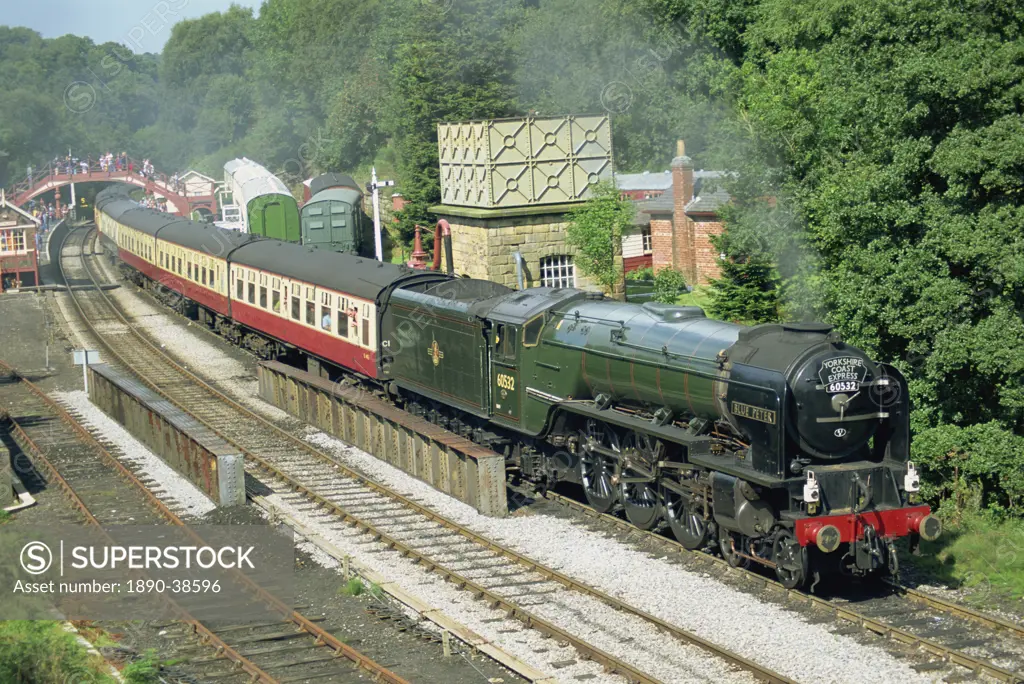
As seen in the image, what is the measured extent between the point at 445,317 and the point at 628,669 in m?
10.5

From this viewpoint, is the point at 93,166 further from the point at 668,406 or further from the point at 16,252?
the point at 668,406

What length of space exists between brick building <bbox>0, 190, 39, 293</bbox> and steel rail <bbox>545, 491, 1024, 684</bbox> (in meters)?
40.2

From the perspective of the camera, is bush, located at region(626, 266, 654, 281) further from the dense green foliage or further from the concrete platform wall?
the concrete platform wall

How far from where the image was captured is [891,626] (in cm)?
1280

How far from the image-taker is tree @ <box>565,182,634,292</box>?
31.9 meters

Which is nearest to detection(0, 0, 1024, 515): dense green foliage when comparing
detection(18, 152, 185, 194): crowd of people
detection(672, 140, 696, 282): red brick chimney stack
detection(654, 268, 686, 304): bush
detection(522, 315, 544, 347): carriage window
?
detection(672, 140, 696, 282): red brick chimney stack

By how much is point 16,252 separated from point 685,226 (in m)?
28.7

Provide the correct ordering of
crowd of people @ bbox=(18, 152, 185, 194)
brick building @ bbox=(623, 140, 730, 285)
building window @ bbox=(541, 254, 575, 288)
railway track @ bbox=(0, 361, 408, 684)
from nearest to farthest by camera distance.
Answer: railway track @ bbox=(0, 361, 408, 684)
building window @ bbox=(541, 254, 575, 288)
brick building @ bbox=(623, 140, 730, 285)
crowd of people @ bbox=(18, 152, 185, 194)

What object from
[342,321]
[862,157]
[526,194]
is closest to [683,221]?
[526,194]

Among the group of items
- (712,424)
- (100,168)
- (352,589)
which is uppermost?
(100,168)

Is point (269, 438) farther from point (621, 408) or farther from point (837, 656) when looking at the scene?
point (837, 656)

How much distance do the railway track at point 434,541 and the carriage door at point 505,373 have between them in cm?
228

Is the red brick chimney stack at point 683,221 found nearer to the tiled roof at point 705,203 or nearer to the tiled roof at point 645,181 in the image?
the tiled roof at point 705,203

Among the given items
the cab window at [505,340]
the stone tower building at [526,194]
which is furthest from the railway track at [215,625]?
the stone tower building at [526,194]
